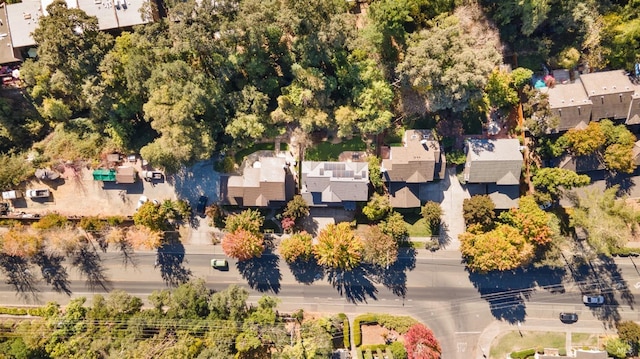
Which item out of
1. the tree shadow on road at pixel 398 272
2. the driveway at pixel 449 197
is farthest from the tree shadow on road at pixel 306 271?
the driveway at pixel 449 197

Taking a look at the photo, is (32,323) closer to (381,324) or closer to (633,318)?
(381,324)

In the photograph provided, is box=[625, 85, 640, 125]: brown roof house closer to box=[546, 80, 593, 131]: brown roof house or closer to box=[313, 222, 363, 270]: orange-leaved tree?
box=[546, 80, 593, 131]: brown roof house

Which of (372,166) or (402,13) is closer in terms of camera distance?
(402,13)

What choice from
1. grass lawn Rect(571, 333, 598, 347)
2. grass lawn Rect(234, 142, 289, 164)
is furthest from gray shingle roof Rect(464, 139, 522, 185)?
grass lawn Rect(234, 142, 289, 164)

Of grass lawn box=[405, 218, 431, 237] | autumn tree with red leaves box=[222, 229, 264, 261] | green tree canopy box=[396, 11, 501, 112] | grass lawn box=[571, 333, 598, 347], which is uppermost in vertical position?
green tree canopy box=[396, 11, 501, 112]

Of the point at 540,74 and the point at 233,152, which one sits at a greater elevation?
the point at 540,74

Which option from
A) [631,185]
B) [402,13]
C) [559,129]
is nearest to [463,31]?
[402,13]

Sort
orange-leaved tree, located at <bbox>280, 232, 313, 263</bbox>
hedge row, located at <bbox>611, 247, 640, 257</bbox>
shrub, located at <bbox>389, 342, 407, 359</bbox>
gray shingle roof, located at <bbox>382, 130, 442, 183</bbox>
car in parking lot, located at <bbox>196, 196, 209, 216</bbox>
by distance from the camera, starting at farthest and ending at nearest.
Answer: car in parking lot, located at <bbox>196, 196, 209, 216</bbox>, hedge row, located at <bbox>611, 247, 640, 257</bbox>, shrub, located at <bbox>389, 342, 407, 359</bbox>, gray shingle roof, located at <bbox>382, 130, 442, 183</bbox>, orange-leaved tree, located at <bbox>280, 232, 313, 263</bbox>
